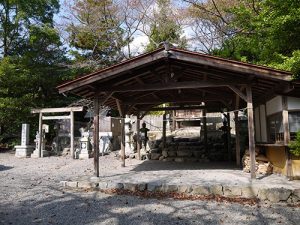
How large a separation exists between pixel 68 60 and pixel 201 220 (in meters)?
18.7

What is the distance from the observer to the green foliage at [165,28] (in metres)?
21.7

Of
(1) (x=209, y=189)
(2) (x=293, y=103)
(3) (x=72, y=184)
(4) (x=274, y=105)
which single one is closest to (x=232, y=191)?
(1) (x=209, y=189)

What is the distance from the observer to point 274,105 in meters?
9.38

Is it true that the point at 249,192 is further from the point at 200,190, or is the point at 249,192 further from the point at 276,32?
the point at 276,32

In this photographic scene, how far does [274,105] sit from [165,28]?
46.8 feet

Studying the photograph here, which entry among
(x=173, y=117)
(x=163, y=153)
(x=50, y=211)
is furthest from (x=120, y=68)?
(x=173, y=117)

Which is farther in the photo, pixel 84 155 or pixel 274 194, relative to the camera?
pixel 84 155

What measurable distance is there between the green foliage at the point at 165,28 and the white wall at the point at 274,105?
40.6 feet

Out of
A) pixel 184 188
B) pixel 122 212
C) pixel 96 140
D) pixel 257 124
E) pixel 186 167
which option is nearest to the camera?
pixel 122 212

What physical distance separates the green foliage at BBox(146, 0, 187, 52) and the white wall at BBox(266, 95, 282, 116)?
12385 mm

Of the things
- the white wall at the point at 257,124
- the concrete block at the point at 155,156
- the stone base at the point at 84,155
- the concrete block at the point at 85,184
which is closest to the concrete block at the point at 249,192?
the concrete block at the point at 85,184

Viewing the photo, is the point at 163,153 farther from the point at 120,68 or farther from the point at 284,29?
the point at 284,29

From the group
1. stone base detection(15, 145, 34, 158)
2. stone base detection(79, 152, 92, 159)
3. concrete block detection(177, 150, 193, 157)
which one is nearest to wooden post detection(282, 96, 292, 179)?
concrete block detection(177, 150, 193, 157)

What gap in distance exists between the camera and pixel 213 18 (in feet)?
59.4
